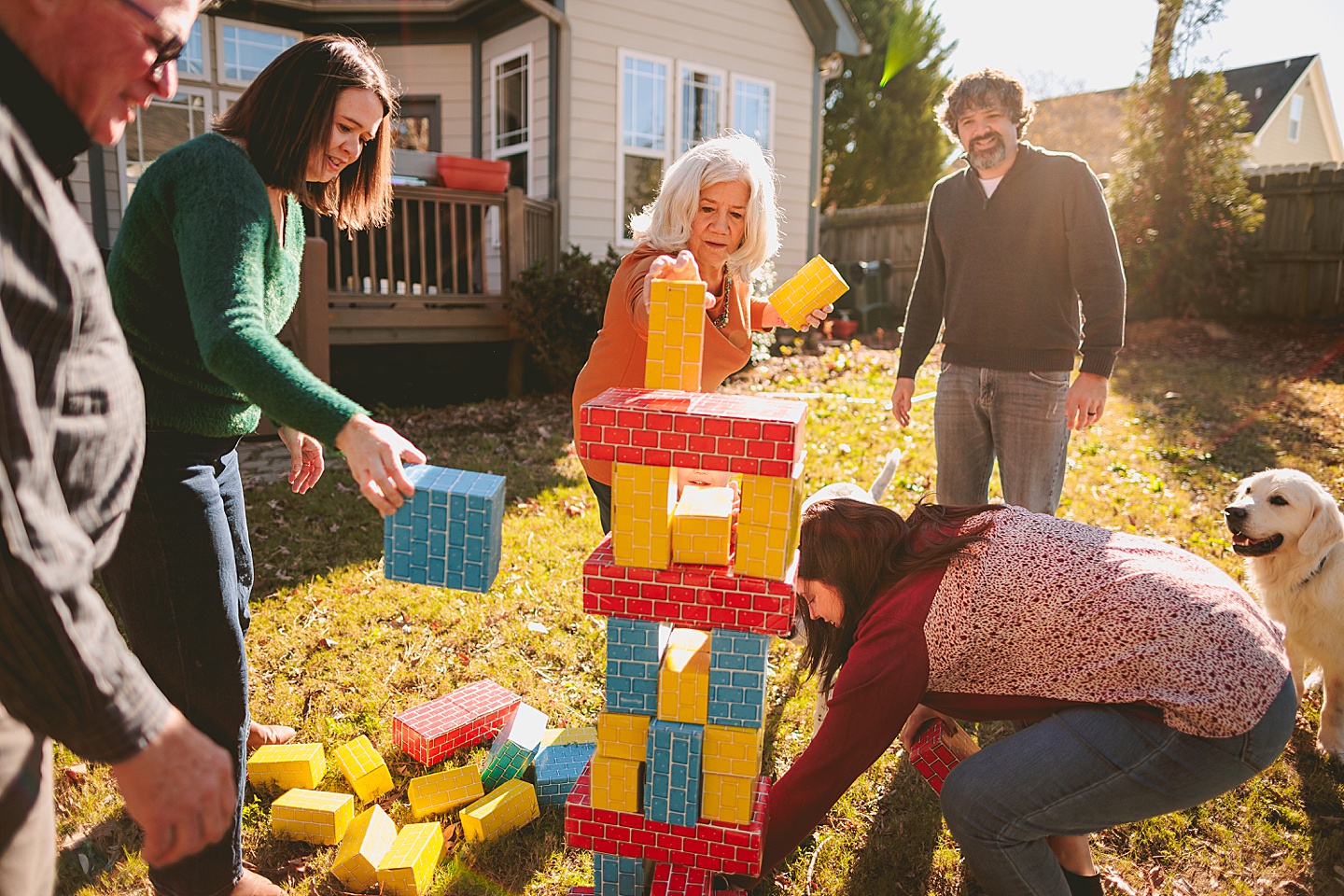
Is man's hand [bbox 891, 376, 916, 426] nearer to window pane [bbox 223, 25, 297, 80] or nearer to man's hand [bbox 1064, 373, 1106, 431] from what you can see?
man's hand [bbox 1064, 373, 1106, 431]

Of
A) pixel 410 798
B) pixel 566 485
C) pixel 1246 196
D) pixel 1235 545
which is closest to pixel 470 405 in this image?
pixel 566 485

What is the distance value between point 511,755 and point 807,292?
2019 millimetres

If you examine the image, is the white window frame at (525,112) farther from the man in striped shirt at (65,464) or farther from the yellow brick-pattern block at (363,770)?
the man in striped shirt at (65,464)

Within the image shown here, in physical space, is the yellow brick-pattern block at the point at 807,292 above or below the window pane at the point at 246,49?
below

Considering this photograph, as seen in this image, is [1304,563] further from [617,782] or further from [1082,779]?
[617,782]

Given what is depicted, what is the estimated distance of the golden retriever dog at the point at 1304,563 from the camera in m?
3.44

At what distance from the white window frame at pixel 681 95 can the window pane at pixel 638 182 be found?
1.38 feet

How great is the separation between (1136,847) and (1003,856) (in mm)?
1220

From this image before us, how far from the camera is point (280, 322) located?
87.8 inches

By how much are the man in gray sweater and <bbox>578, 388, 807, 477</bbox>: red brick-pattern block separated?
7.03 ft

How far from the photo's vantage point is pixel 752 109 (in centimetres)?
1230

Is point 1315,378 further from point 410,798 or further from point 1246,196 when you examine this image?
point 410,798

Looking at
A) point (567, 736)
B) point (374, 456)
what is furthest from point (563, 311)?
point (374, 456)

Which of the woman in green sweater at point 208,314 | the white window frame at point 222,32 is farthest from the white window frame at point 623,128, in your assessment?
the woman in green sweater at point 208,314
